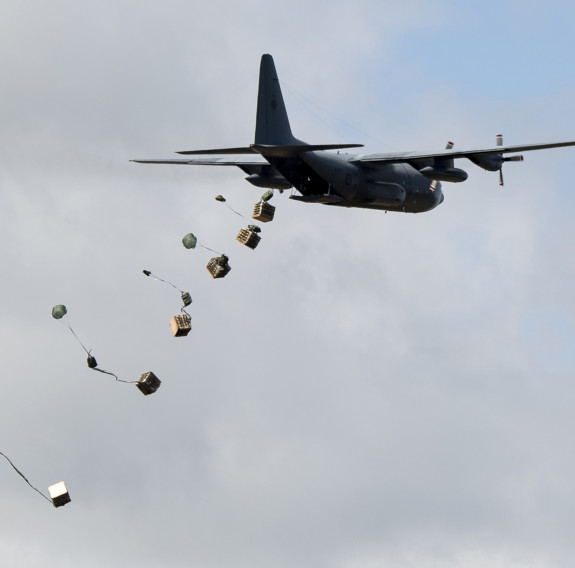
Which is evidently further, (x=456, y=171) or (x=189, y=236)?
(x=456, y=171)

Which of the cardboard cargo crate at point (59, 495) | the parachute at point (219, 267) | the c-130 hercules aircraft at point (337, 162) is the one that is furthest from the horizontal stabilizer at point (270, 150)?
the cardboard cargo crate at point (59, 495)

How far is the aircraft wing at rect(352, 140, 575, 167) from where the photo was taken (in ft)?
173

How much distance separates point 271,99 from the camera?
54.7m

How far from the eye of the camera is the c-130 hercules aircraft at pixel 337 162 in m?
53.2

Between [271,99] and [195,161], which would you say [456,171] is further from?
[195,161]

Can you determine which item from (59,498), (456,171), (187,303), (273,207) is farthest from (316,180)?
(59,498)

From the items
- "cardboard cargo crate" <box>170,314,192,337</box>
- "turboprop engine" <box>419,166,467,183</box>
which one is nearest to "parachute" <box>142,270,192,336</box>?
"cardboard cargo crate" <box>170,314,192,337</box>

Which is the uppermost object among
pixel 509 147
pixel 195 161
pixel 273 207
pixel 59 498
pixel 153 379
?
pixel 195 161

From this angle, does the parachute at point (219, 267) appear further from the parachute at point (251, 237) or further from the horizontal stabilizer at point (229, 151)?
the horizontal stabilizer at point (229, 151)

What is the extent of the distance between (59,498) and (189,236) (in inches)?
477

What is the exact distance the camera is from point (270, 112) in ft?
179

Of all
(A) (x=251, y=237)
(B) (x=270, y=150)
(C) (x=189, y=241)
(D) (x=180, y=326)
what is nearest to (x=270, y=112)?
(B) (x=270, y=150)

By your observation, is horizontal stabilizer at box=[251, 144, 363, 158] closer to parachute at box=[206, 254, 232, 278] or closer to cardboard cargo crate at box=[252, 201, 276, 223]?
cardboard cargo crate at box=[252, 201, 276, 223]

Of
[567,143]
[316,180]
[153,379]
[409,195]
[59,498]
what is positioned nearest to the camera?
[59,498]
